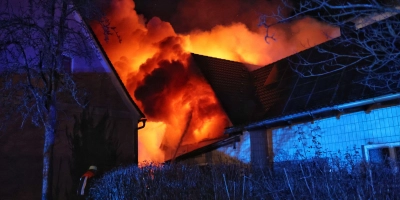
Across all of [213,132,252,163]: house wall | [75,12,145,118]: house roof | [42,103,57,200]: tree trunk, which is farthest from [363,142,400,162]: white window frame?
[75,12,145,118]: house roof

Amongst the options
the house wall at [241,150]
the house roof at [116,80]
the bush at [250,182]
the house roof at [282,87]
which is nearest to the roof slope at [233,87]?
the house roof at [282,87]

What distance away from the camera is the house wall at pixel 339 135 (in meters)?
9.86

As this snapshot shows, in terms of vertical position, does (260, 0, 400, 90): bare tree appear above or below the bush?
above

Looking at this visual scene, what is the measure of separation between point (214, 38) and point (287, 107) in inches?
606

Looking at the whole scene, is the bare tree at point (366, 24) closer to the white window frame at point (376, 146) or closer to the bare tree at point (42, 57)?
the white window frame at point (376, 146)

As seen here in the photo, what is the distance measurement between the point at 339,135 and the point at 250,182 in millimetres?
5029

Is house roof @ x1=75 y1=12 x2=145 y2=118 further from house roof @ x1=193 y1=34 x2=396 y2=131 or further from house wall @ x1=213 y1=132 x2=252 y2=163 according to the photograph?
house wall @ x1=213 y1=132 x2=252 y2=163

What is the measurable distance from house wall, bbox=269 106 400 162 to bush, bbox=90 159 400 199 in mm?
2859

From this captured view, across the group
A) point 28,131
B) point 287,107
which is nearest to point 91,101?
point 28,131

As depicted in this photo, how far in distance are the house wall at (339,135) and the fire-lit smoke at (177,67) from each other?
2.94 m

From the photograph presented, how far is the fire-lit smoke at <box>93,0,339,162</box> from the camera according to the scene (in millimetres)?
17203

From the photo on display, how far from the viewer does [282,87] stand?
1454cm

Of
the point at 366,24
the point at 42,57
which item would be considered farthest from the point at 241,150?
the point at 366,24

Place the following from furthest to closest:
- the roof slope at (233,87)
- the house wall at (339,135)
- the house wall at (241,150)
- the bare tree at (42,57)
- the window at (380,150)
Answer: the roof slope at (233,87)
the house wall at (241,150)
the house wall at (339,135)
the window at (380,150)
the bare tree at (42,57)
